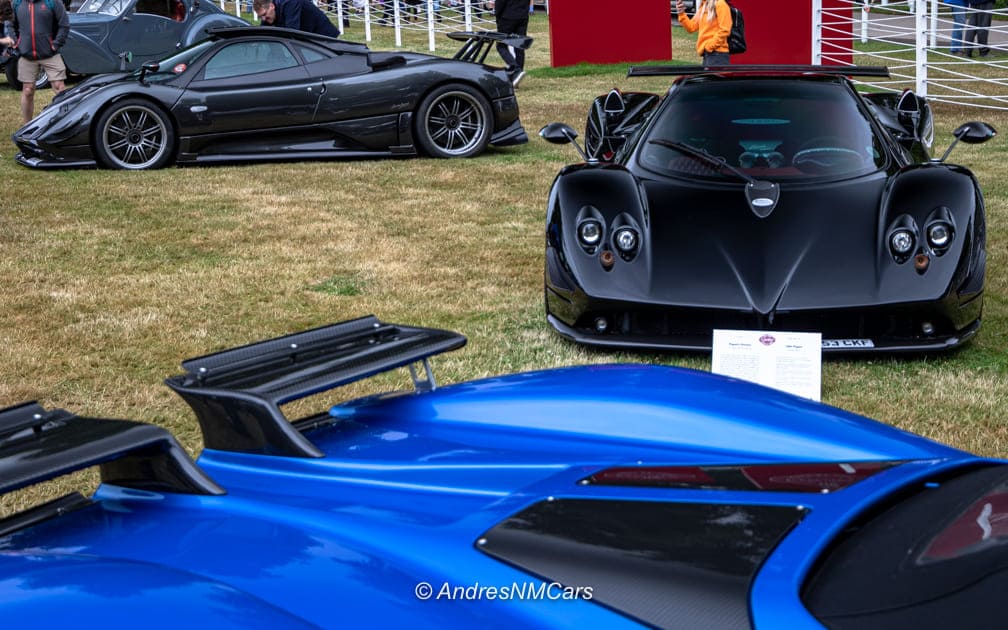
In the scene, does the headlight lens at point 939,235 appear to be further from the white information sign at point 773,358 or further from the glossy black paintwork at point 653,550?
the glossy black paintwork at point 653,550

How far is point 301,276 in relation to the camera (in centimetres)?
612

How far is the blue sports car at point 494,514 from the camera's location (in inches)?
46.1

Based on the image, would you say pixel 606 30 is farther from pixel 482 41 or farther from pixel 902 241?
pixel 902 241

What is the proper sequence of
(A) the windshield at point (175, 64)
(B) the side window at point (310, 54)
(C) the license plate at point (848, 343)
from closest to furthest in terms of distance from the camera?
(C) the license plate at point (848, 343)
(A) the windshield at point (175, 64)
(B) the side window at point (310, 54)

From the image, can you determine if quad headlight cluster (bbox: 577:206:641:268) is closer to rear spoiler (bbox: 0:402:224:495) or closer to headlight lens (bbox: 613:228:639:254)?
headlight lens (bbox: 613:228:639:254)

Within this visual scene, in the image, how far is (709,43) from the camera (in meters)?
11.2

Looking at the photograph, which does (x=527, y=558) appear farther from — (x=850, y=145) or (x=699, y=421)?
(x=850, y=145)

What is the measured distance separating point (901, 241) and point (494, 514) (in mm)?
3346

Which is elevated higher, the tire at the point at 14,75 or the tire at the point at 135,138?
the tire at the point at 14,75

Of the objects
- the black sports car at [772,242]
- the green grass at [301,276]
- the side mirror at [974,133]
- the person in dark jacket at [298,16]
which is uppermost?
the person in dark jacket at [298,16]

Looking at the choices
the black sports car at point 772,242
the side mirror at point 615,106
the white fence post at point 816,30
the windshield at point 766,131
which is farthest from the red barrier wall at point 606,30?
the black sports car at point 772,242

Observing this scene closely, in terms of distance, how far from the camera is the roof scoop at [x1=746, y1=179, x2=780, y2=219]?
15.0ft

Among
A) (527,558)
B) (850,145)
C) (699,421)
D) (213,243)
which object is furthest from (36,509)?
(213,243)

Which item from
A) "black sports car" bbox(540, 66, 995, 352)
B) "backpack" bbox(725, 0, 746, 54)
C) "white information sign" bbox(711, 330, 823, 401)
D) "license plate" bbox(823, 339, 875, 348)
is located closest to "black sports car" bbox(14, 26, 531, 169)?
"backpack" bbox(725, 0, 746, 54)
